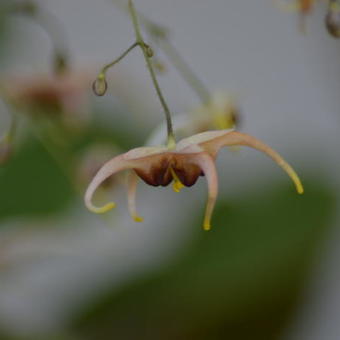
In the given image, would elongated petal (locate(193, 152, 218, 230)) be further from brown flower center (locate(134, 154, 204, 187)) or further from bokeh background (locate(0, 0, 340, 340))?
bokeh background (locate(0, 0, 340, 340))

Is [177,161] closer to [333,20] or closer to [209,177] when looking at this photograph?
[209,177]

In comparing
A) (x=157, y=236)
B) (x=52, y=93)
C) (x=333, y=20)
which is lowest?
(x=157, y=236)

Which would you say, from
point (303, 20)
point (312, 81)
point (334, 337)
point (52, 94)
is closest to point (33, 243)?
point (52, 94)

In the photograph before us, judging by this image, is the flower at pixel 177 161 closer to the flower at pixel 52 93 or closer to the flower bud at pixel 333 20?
the flower bud at pixel 333 20

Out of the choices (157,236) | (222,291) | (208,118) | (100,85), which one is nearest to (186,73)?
(208,118)

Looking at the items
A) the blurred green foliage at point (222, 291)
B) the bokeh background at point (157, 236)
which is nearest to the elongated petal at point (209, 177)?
the bokeh background at point (157, 236)

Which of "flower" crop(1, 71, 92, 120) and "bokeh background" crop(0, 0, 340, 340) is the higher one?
"flower" crop(1, 71, 92, 120)

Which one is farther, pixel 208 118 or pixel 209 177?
pixel 208 118

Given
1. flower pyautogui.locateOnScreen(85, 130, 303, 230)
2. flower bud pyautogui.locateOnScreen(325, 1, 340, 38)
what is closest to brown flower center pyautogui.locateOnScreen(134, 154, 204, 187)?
→ flower pyautogui.locateOnScreen(85, 130, 303, 230)
